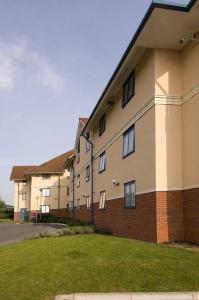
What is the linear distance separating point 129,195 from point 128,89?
4404 millimetres

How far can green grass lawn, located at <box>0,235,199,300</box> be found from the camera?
7.37 metres

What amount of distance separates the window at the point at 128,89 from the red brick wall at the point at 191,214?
5470 mm

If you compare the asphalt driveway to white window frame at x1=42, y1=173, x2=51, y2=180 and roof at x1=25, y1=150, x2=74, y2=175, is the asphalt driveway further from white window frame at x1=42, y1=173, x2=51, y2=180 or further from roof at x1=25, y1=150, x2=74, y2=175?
white window frame at x1=42, y1=173, x2=51, y2=180

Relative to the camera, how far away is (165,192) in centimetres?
1296

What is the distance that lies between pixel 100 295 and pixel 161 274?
5.33 ft

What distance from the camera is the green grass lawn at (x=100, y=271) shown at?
7367mm

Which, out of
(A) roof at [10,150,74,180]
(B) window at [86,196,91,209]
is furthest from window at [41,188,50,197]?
(B) window at [86,196,91,209]

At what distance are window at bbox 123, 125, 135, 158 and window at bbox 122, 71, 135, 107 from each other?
130 cm

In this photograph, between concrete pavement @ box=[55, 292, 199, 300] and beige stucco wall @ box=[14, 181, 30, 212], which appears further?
beige stucco wall @ box=[14, 181, 30, 212]

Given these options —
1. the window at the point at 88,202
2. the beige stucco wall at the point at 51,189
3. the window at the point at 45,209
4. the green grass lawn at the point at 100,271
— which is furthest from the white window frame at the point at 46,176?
the green grass lawn at the point at 100,271

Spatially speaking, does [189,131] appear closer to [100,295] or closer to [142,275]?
[142,275]

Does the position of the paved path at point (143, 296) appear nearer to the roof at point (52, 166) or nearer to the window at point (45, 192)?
the roof at point (52, 166)

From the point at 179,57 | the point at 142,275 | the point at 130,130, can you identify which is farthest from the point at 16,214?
the point at 142,275

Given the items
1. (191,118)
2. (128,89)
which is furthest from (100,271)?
(128,89)
